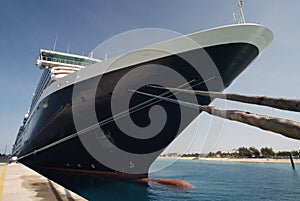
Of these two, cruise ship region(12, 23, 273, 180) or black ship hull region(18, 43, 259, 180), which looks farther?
black ship hull region(18, 43, 259, 180)

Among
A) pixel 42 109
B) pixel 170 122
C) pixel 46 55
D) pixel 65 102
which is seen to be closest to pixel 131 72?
pixel 170 122

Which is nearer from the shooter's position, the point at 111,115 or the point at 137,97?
the point at 137,97

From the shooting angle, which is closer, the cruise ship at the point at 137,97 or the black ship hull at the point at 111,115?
the cruise ship at the point at 137,97

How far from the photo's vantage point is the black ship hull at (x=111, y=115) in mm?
8109

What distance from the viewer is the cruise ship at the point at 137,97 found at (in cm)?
782

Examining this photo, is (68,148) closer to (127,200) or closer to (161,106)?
(127,200)

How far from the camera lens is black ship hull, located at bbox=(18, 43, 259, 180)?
26.6ft

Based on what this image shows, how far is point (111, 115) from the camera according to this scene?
893 centimetres

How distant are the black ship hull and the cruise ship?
0.04 m

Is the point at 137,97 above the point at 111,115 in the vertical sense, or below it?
above

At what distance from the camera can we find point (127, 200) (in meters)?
8.06

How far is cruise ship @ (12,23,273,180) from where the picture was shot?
25.7 feet

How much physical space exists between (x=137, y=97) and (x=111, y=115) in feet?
4.79

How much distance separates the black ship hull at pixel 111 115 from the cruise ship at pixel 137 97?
0.13 feet
